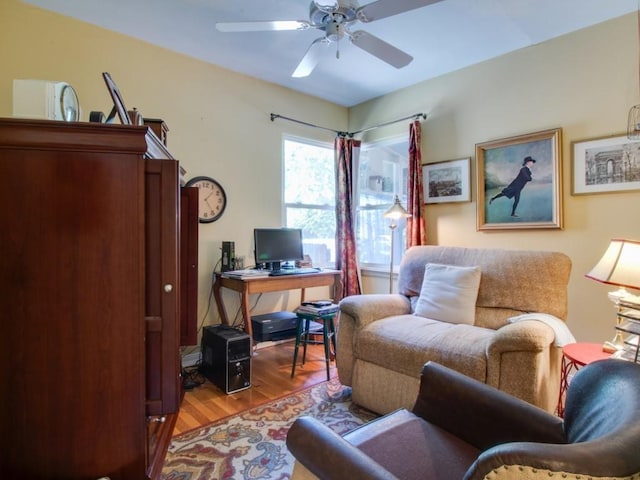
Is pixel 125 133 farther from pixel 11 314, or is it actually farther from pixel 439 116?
pixel 439 116

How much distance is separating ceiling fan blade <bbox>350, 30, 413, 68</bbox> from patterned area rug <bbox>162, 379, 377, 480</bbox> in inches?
90.5

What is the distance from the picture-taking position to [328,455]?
897 mm

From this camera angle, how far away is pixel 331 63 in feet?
10.1

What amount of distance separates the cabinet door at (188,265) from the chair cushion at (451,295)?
1.62m

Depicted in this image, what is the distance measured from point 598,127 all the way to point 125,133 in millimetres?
3024

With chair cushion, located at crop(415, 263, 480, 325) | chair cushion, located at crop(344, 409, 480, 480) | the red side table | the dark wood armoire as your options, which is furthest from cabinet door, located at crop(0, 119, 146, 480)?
the red side table

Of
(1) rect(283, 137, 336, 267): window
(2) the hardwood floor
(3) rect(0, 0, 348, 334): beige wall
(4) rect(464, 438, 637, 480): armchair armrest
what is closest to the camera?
(4) rect(464, 438, 637, 480): armchair armrest

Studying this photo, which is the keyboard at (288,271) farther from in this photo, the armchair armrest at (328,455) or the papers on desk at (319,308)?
the armchair armrest at (328,455)

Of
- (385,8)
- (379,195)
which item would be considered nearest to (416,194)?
(379,195)

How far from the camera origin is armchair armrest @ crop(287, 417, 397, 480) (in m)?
0.83

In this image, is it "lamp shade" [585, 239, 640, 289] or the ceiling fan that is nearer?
"lamp shade" [585, 239, 640, 289]

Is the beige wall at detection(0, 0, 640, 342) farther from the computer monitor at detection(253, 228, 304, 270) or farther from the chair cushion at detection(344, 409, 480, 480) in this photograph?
the chair cushion at detection(344, 409, 480, 480)

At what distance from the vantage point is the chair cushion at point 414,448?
1.07m

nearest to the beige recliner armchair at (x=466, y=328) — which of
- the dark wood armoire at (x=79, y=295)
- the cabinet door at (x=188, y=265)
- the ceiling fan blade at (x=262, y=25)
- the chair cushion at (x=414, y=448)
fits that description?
the chair cushion at (x=414, y=448)
